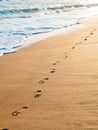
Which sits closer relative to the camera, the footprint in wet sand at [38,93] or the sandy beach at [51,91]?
the sandy beach at [51,91]

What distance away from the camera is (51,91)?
438 cm

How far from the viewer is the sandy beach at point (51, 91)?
3429 millimetres

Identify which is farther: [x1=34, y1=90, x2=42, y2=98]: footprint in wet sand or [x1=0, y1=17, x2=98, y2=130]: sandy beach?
[x1=34, y1=90, x2=42, y2=98]: footprint in wet sand

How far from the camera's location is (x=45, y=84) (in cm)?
475

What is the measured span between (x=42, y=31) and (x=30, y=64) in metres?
5.38

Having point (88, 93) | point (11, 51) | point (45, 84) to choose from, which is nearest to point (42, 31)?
point (11, 51)

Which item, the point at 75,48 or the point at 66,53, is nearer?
the point at 66,53

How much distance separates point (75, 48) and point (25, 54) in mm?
1133

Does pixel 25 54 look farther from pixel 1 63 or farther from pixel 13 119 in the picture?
pixel 13 119

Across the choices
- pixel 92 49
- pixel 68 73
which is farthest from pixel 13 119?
pixel 92 49

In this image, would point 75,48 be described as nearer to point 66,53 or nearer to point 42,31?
point 66,53

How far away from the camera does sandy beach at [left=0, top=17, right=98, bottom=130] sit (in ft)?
11.3

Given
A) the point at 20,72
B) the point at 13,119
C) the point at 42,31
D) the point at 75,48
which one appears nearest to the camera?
the point at 13,119

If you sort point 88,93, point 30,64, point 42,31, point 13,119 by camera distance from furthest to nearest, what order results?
point 42,31, point 30,64, point 88,93, point 13,119
